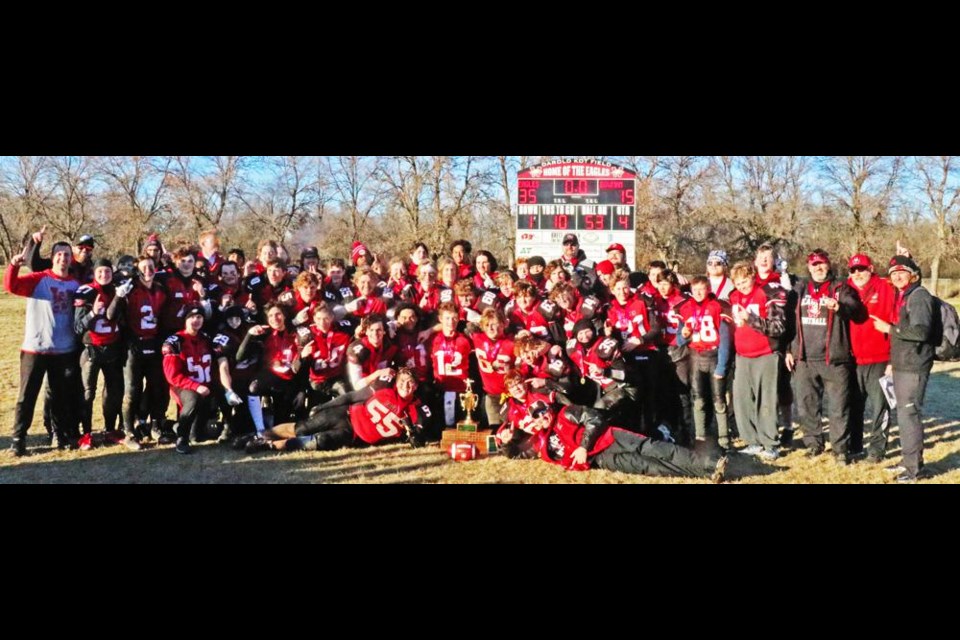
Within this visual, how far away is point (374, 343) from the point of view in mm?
7297

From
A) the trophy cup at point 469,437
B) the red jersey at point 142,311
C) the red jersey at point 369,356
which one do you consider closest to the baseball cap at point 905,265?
the trophy cup at point 469,437

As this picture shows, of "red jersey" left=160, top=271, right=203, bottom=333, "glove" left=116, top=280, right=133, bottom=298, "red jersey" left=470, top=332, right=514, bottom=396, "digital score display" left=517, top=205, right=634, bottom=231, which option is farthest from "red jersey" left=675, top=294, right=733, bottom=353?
"digital score display" left=517, top=205, right=634, bottom=231

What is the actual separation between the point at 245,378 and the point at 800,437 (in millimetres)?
6258

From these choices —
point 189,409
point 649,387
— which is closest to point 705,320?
point 649,387

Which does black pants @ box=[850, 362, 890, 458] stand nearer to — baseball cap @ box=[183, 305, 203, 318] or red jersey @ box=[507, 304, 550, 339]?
red jersey @ box=[507, 304, 550, 339]

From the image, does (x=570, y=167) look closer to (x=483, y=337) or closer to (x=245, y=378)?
(x=483, y=337)

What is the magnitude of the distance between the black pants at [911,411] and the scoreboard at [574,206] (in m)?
8.81

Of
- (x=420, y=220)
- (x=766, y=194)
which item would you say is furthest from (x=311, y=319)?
(x=766, y=194)

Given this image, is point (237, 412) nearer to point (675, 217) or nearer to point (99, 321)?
point (99, 321)

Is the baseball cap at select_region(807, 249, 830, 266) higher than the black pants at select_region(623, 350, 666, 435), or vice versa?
the baseball cap at select_region(807, 249, 830, 266)

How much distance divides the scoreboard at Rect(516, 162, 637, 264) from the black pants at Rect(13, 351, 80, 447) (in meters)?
9.61

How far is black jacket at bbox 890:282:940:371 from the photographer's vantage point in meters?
5.89

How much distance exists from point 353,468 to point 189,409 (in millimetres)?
1924

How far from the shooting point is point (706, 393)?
7.07 meters
